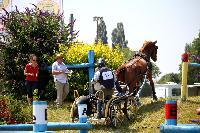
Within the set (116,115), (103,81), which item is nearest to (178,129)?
(103,81)

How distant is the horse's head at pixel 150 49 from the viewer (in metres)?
14.9

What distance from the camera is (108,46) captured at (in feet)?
56.2

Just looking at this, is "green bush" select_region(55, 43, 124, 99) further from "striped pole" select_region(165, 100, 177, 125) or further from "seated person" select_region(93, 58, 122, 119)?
"striped pole" select_region(165, 100, 177, 125)

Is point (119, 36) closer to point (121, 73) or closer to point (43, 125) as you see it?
point (121, 73)

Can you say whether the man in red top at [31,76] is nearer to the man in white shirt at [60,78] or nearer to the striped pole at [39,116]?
the man in white shirt at [60,78]

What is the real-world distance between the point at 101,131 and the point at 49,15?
24.8ft

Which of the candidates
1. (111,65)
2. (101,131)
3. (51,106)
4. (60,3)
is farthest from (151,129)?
(60,3)

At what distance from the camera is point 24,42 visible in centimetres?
1683

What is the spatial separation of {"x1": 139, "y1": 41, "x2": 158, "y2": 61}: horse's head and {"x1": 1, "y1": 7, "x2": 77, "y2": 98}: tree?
3359mm

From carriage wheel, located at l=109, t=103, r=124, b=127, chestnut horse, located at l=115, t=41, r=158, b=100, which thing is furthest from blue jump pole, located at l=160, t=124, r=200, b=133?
chestnut horse, located at l=115, t=41, r=158, b=100

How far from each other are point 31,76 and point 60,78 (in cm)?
87

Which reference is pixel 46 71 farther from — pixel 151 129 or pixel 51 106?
pixel 151 129

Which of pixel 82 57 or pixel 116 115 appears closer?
pixel 116 115

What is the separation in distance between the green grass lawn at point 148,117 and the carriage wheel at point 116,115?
0.14 m
